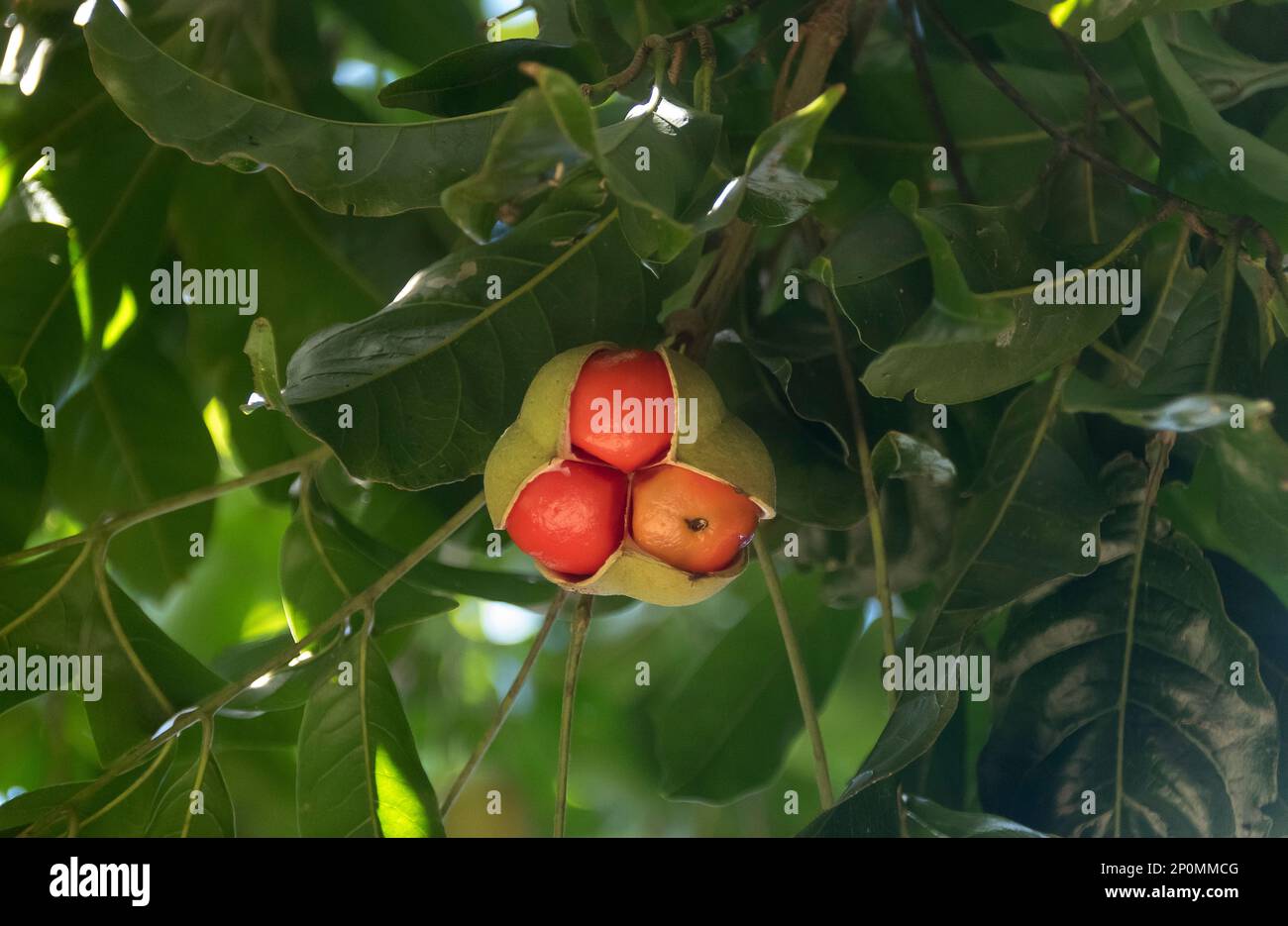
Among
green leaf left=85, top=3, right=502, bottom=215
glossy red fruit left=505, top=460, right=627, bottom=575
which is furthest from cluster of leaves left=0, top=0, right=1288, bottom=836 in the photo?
glossy red fruit left=505, top=460, right=627, bottom=575

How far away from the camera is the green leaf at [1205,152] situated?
3.19 feet

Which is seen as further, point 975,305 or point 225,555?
point 225,555

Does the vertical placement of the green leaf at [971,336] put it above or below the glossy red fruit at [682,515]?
above

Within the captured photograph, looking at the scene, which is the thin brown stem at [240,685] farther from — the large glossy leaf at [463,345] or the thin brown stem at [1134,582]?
the thin brown stem at [1134,582]

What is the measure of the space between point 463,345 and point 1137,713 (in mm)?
698

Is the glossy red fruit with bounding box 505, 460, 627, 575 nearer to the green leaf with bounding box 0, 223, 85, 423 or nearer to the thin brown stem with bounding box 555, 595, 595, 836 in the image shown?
the thin brown stem with bounding box 555, 595, 595, 836

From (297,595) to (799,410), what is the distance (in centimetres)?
54

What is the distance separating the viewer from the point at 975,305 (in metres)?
0.71

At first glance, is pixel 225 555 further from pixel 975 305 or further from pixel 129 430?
pixel 975 305

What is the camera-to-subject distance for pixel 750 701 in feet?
4.93

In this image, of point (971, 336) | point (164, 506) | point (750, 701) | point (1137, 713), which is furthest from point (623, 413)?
point (750, 701)

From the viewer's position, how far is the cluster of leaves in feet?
2.88

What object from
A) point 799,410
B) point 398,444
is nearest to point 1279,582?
point 799,410

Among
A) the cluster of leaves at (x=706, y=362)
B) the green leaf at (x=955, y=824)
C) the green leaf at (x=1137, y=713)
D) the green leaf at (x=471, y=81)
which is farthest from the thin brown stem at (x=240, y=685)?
the green leaf at (x=1137, y=713)
